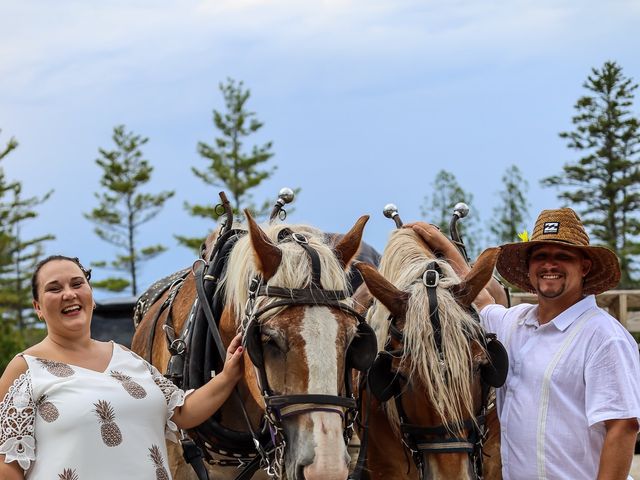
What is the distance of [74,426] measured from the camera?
313 centimetres

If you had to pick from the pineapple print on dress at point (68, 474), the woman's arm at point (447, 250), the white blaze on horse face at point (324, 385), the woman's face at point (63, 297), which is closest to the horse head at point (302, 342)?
the white blaze on horse face at point (324, 385)

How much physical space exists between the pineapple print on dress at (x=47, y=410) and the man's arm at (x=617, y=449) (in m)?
1.98

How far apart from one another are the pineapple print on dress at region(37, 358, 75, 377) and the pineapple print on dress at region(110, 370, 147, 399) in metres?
0.17

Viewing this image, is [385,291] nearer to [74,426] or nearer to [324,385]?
[324,385]

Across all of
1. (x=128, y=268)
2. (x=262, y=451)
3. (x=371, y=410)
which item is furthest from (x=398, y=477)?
(x=128, y=268)

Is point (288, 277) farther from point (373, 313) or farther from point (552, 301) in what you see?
point (552, 301)

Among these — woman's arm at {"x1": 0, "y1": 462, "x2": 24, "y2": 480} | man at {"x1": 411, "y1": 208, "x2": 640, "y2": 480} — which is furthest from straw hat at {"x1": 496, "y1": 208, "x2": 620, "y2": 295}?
woman's arm at {"x1": 0, "y1": 462, "x2": 24, "y2": 480}

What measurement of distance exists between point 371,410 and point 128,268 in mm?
32184

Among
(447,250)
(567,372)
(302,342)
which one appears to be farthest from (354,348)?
(447,250)

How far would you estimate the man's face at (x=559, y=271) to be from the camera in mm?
3576

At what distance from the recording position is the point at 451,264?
4.41 metres

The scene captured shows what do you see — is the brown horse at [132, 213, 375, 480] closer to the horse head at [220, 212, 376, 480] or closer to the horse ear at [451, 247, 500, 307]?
the horse head at [220, 212, 376, 480]

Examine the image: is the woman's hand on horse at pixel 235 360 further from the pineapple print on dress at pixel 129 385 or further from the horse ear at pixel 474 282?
the horse ear at pixel 474 282

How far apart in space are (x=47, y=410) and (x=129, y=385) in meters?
0.33
